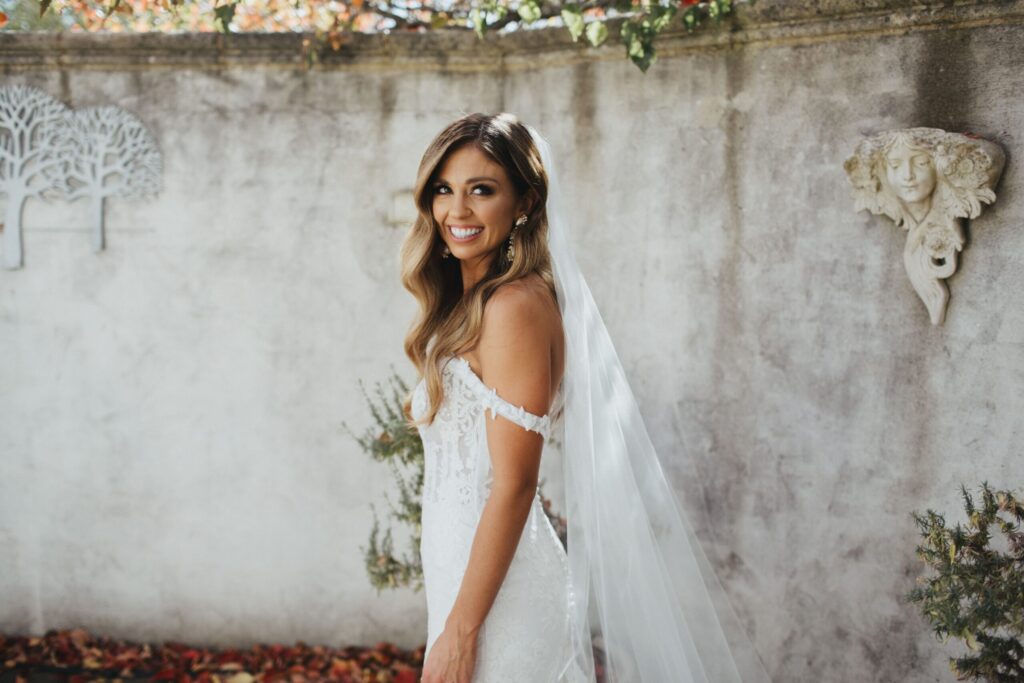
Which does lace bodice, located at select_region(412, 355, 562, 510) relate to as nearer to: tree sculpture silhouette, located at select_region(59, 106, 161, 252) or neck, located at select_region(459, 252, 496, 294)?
neck, located at select_region(459, 252, 496, 294)

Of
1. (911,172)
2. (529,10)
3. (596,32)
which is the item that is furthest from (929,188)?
(529,10)

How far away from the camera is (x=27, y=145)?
13.1 feet

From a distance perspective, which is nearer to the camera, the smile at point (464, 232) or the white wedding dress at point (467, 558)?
the white wedding dress at point (467, 558)

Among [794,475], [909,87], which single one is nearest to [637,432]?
[794,475]

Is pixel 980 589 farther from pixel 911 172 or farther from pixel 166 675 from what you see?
pixel 166 675

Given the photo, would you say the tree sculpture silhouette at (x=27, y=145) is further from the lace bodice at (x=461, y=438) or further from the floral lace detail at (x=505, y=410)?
the floral lace detail at (x=505, y=410)

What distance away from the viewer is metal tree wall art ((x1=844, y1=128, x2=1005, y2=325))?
2846mm

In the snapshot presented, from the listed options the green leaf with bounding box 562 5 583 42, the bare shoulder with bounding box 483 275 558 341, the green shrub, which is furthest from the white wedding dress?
the green leaf with bounding box 562 5 583 42

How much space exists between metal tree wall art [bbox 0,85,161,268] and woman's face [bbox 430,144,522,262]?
2552 millimetres

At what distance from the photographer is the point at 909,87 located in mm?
3066

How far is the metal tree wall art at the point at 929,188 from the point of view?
2846mm

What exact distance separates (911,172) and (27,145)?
3.81 metres

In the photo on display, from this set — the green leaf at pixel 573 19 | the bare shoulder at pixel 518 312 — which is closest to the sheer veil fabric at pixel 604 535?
the bare shoulder at pixel 518 312

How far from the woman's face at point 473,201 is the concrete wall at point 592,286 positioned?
5.69 feet
